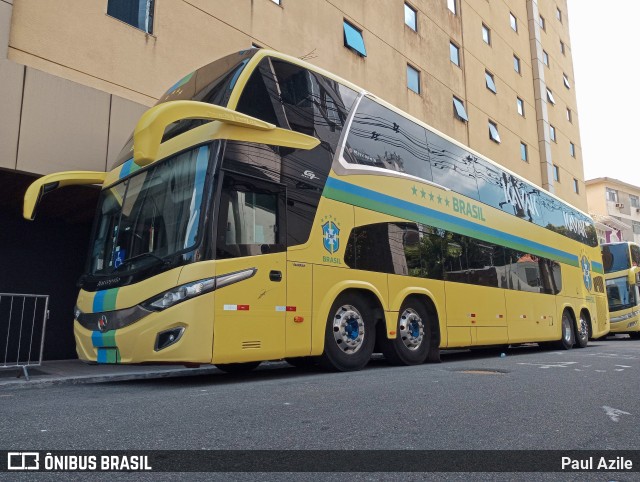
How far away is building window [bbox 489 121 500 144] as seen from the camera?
23391 mm

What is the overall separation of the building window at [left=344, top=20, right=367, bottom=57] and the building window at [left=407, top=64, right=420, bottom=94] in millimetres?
2704

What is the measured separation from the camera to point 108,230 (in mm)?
6805

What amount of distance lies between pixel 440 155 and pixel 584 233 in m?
9.05

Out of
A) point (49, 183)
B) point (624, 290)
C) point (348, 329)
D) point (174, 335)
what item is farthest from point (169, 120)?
point (624, 290)

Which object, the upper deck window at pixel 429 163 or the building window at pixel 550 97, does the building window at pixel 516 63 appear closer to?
the building window at pixel 550 97

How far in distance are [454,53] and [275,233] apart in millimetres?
18899

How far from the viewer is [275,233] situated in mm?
6141

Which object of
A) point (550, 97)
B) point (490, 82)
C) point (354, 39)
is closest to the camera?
point (354, 39)

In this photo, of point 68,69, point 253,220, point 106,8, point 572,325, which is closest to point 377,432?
point 253,220

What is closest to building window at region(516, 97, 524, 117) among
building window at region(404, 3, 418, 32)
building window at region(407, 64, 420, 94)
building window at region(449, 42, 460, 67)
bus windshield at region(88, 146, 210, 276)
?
building window at region(449, 42, 460, 67)

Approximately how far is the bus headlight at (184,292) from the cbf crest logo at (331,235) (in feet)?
5.42

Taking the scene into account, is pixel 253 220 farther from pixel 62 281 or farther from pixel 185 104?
pixel 62 281

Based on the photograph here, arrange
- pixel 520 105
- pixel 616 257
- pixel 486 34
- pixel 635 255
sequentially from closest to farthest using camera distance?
pixel 616 257 → pixel 635 255 → pixel 486 34 → pixel 520 105

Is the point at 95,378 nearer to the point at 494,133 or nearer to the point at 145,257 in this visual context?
the point at 145,257
